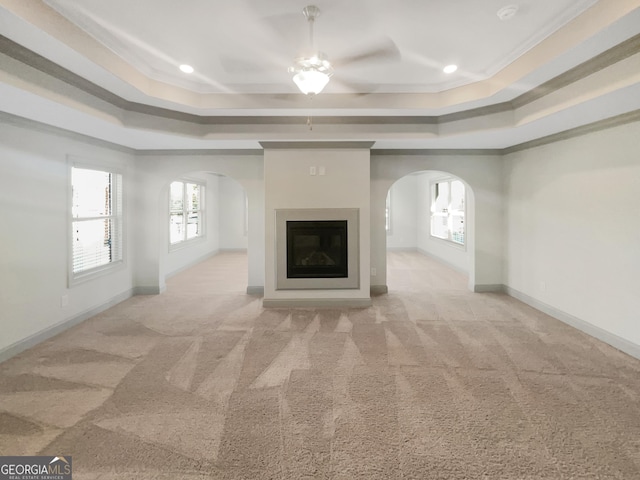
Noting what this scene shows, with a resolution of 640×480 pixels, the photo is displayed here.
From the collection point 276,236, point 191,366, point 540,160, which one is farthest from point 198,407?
point 540,160

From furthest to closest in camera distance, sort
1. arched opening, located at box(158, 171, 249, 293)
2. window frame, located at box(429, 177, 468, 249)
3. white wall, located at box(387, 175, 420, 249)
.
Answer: white wall, located at box(387, 175, 420, 249) < window frame, located at box(429, 177, 468, 249) < arched opening, located at box(158, 171, 249, 293)

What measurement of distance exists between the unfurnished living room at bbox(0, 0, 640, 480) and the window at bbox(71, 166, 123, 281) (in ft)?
0.11

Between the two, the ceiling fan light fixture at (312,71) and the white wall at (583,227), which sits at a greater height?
the ceiling fan light fixture at (312,71)

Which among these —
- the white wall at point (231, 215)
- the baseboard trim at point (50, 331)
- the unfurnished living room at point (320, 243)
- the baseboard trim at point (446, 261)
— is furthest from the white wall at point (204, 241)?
the baseboard trim at point (446, 261)

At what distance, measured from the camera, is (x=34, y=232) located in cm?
335

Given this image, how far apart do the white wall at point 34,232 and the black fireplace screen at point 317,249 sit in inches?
107

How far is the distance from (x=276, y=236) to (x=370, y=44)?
2.71 meters

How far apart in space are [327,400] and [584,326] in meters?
3.25

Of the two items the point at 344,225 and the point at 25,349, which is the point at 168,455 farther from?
the point at 344,225

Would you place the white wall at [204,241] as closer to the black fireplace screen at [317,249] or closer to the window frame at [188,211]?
the window frame at [188,211]

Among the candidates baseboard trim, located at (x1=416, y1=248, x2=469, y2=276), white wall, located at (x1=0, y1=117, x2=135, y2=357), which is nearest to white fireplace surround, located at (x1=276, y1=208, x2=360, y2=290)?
white wall, located at (x1=0, y1=117, x2=135, y2=357)

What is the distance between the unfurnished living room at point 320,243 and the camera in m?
2.00

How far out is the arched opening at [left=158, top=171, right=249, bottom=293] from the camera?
5.92 meters

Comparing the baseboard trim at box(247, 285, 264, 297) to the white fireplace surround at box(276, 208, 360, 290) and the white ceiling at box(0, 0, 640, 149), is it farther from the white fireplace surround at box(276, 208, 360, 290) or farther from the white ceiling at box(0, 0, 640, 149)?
the white ceiling at box(0, 0, 640, 149)
